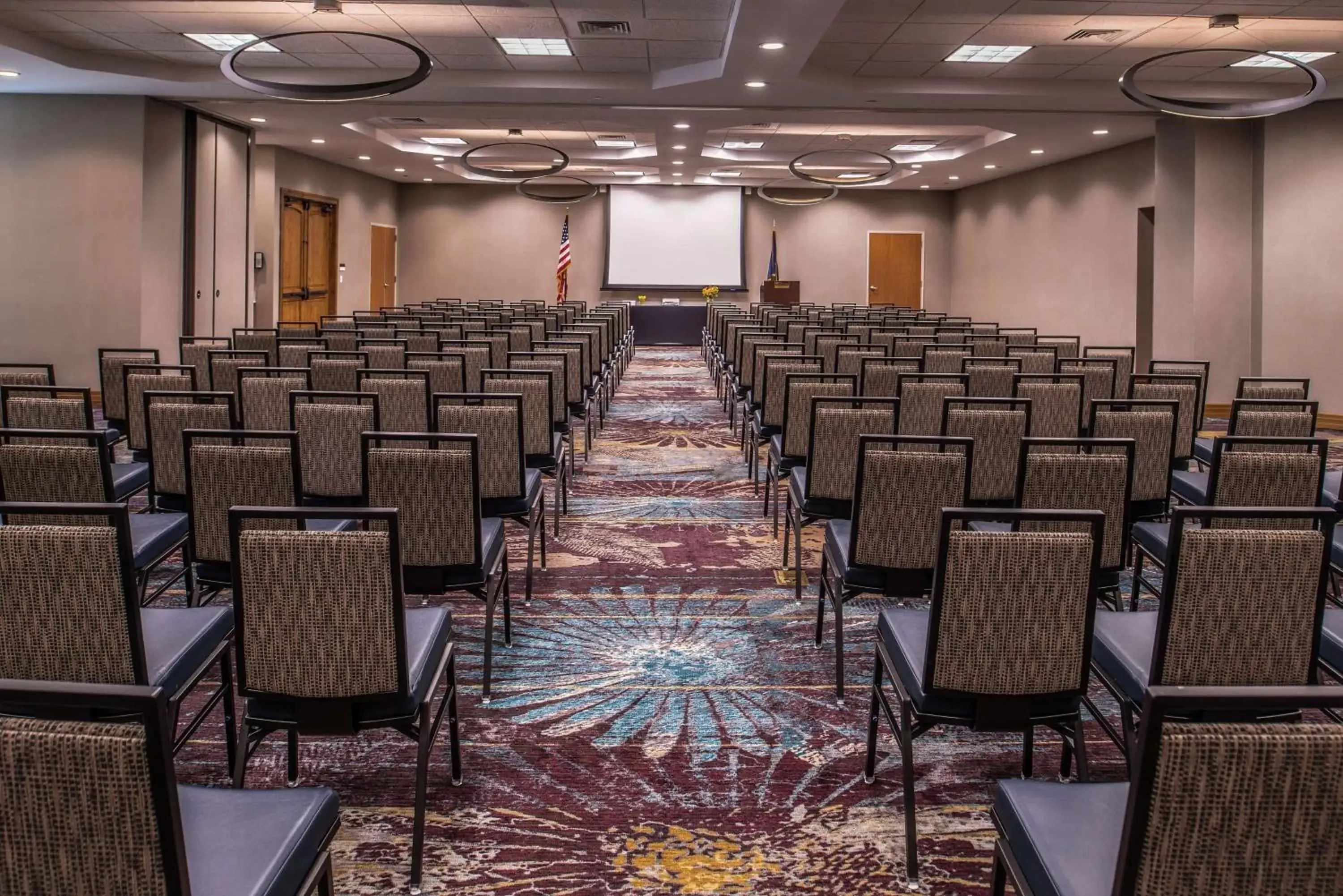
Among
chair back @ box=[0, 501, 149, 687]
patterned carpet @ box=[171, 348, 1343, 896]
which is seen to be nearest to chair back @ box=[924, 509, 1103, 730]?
patterned carpet @ box=[171, 348, 1343, 896]

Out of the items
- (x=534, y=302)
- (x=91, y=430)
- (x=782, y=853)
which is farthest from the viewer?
(x=534, y=302)

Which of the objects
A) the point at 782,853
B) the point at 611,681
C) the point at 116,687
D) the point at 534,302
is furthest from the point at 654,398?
the point at 116,687

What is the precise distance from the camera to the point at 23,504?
7.83 ft

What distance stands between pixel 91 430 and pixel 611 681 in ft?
6.66

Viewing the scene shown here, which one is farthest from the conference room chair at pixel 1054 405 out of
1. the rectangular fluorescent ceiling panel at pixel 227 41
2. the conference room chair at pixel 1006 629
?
the rectangular fluorescent ceiling panel at pixel 227 41

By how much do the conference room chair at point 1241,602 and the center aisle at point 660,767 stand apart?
2.44ft

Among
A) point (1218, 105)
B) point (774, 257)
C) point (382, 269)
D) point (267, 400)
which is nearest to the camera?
point (267, 400)

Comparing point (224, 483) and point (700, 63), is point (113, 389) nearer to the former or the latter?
point (224, 483)

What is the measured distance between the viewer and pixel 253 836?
1906mm

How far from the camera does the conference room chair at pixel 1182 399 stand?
593 cm

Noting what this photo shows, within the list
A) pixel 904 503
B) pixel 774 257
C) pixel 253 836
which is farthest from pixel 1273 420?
pixel 774 257

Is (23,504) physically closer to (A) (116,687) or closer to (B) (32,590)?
(B) (32,590)

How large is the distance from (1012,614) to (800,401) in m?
3.33

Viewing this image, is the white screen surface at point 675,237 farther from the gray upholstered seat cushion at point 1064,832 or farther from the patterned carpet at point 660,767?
the gray upholstered seat cushion at point 1064,832
